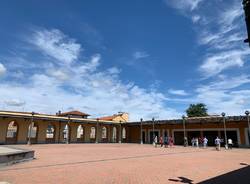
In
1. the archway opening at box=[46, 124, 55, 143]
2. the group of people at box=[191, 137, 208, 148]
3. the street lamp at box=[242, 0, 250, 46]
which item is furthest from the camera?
the archway opening at box=[46, 124, 55, 143]

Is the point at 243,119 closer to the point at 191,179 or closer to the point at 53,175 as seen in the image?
the point at 191,179

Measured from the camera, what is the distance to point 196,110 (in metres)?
62.5

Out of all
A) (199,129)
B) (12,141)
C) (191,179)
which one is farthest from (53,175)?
(199,129)

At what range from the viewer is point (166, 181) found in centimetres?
710

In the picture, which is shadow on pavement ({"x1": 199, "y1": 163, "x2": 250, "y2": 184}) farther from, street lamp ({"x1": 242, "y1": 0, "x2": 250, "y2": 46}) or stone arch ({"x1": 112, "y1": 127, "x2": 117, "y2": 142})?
stone arch ({"x1": 112, "y1": 127, "x2": 117, "y2": 142})

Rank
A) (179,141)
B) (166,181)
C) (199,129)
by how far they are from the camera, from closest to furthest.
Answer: (166,181) → (199,129) → (179,141)

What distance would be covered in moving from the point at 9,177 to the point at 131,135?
1316 inches

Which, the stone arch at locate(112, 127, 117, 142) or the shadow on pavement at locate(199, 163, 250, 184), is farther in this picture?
the stone arch at locate(112, 127, 117, 142)

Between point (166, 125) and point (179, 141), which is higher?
point (166, 125)

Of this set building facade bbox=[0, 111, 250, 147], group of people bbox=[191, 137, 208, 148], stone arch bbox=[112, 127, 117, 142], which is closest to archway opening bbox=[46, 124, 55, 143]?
building facade bbox=[0, 111, 250, 147]

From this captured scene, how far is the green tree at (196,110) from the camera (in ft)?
202

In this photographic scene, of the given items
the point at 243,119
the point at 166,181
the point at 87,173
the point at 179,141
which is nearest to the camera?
the point at 166,181

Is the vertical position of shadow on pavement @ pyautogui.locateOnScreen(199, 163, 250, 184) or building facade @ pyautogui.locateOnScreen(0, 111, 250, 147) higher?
building facade @ pyautogui.locateOnScreen(0, 111, 250, 147)

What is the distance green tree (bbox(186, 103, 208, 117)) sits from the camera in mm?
61625
